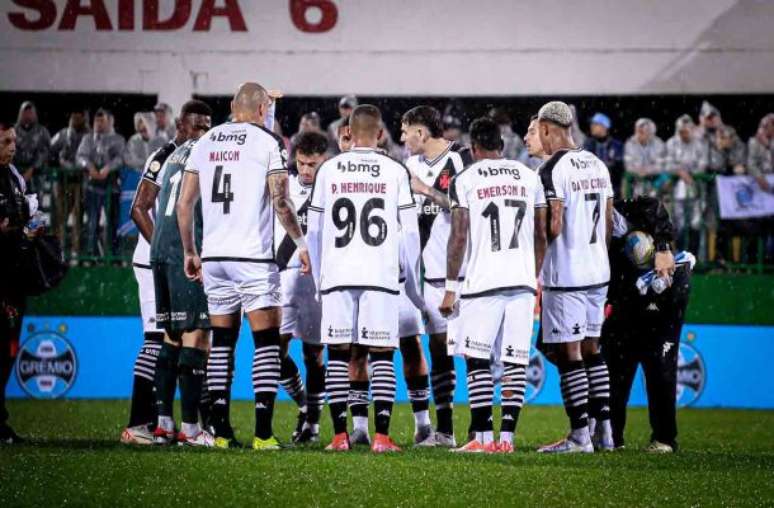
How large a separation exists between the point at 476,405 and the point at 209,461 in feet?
6.68

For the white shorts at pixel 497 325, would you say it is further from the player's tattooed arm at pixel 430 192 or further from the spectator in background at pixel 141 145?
the spectator in background at pixel 141 145

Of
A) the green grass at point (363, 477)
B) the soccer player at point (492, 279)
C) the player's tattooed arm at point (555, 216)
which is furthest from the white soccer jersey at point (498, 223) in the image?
the green grass at point (363, 477)

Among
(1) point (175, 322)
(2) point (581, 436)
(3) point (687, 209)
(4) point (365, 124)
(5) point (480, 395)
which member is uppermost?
(4) point (365, 124)

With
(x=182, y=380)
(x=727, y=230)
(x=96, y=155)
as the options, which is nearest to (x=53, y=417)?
(x=182, y=380)

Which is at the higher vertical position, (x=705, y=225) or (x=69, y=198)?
(x=69, y=198)

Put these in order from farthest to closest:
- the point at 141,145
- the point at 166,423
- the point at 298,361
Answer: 1. the point at 141,145
2. the point at 298,361
3. the point at 166,423

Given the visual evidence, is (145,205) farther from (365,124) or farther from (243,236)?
(365,124)

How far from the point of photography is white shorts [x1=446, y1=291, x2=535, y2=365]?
392 inches

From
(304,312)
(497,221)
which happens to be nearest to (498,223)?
(497,221)

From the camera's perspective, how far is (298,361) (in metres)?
16.9

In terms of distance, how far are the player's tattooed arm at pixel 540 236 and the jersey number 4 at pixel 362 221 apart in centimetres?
112

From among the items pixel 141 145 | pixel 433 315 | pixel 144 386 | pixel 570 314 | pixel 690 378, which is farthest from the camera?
pixel 141 145

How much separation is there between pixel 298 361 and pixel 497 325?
7158 mm

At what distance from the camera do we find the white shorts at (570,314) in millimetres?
10359
